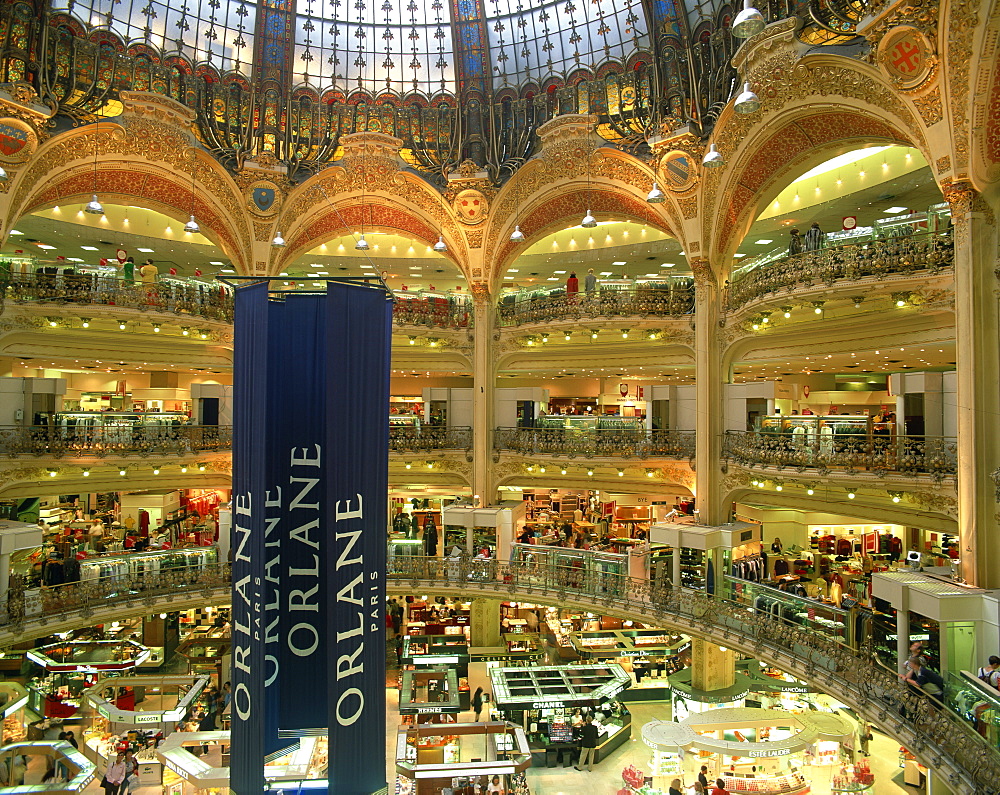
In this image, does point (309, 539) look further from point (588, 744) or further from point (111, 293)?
point (111, 293)

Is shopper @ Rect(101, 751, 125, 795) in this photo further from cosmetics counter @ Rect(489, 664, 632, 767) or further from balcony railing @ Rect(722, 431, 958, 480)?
balcony railing @ Rect(722, 431, 958, 480)

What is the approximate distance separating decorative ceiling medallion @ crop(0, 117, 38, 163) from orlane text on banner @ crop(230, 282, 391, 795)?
17.2 m

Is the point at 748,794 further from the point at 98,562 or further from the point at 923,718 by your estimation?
the point at 98,562

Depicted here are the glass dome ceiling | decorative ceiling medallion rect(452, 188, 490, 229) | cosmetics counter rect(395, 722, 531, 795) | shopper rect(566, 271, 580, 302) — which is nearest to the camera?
cosmetics counter rect(395, 722, 531, 795)

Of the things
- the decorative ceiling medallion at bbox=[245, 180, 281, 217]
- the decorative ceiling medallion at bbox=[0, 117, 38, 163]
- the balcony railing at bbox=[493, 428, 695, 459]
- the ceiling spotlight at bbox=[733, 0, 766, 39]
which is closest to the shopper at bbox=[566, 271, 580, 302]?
the balcony railing at bbox=[493, 428, 695, 459]

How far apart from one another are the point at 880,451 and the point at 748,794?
27.2 ft

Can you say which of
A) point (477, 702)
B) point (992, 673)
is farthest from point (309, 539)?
point (477, 702)

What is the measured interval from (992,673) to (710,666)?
409 inches

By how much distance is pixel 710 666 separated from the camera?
21594mm

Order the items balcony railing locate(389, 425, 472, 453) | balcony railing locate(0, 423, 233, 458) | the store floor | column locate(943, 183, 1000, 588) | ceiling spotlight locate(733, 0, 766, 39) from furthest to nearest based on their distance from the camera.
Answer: balcony railing locate(389, 425, 472, 453) < balcony railing locate(0, 423, 233, 458) < the store floor < column locate(943, 183, 1000, 588) < ceiling spotlight locate(733, 0, 766, 39)

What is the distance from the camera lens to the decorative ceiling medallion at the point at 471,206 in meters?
27.0

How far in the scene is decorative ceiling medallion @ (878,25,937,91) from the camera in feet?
48.3

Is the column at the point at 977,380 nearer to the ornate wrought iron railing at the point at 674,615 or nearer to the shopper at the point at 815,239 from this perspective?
the ornate wrought iron railing at the point at 674,615

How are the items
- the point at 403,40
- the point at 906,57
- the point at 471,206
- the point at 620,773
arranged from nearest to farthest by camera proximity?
the point at 906,57, the point at 620,773, the point at 403,40, the point at 471,206
